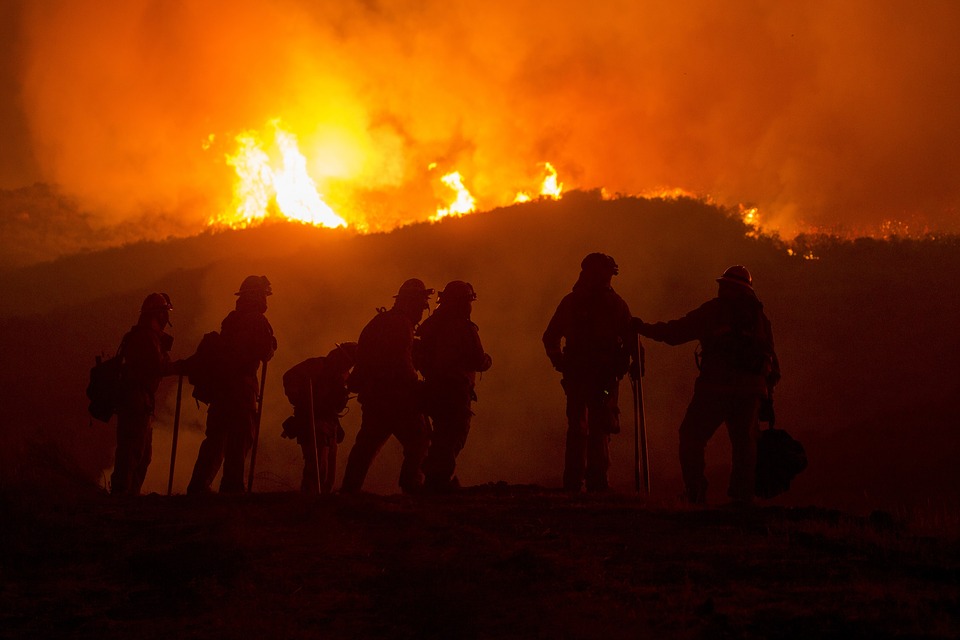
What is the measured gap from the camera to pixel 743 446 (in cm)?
898

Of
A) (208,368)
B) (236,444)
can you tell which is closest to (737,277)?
(236,444)

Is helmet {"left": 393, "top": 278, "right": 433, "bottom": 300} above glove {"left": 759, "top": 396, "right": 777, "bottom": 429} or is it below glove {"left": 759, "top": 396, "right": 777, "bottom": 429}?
above

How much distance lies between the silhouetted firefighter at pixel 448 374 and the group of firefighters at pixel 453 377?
0.5 inches

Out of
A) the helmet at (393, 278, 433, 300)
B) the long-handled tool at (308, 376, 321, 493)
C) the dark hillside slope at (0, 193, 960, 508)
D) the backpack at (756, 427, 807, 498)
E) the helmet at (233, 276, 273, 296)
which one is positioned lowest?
the backpack at (756, 427, 807, 498)

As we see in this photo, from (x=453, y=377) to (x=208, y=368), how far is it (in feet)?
8.92

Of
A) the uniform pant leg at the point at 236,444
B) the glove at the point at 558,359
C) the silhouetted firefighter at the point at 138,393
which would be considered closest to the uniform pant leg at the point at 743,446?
the glove at the point at 558,359

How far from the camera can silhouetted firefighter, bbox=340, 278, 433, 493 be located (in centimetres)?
1036

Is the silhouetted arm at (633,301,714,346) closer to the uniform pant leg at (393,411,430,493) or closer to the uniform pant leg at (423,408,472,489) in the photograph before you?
the uniform pant leg at (423,408,472,489)

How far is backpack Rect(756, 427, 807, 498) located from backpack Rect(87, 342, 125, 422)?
6911 mm

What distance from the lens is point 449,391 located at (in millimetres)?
10625

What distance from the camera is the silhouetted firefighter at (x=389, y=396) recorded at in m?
10.4

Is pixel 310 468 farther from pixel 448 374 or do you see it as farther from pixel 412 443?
pixel 448 374

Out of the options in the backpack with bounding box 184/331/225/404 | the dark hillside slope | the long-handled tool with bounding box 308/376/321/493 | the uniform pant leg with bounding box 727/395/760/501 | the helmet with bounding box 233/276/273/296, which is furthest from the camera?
the dark hillside slope

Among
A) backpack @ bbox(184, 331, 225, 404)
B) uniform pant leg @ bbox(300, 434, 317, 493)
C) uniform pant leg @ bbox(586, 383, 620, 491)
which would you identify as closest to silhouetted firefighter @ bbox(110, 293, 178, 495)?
backpack @ bbox(184, 331, 225, 404)
